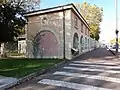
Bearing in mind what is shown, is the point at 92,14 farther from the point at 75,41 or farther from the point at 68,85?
the point at 68,85

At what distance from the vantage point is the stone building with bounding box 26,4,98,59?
891 inches

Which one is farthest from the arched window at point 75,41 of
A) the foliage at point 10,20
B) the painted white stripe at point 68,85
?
the painted white stripe at point 68,85

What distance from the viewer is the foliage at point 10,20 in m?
21.3

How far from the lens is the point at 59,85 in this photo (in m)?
9.76

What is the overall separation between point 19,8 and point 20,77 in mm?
13955

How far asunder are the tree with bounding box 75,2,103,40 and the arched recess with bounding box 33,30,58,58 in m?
42.6

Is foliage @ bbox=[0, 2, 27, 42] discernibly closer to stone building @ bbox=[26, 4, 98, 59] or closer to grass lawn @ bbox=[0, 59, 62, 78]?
stone building @ bbox=[26, 4, 98, 59]

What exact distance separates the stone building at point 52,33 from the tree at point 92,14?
42.4 metres

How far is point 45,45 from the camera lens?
2452 cm

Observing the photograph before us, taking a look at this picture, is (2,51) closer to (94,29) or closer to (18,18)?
(18,18)

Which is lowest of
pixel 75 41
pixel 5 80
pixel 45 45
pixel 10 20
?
pixel 5 80

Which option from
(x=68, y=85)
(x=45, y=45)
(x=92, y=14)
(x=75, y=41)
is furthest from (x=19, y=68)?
(x=92, y=14)

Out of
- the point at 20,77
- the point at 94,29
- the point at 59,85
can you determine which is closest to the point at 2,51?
the point at 20,77

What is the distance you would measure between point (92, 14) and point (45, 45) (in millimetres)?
45388
